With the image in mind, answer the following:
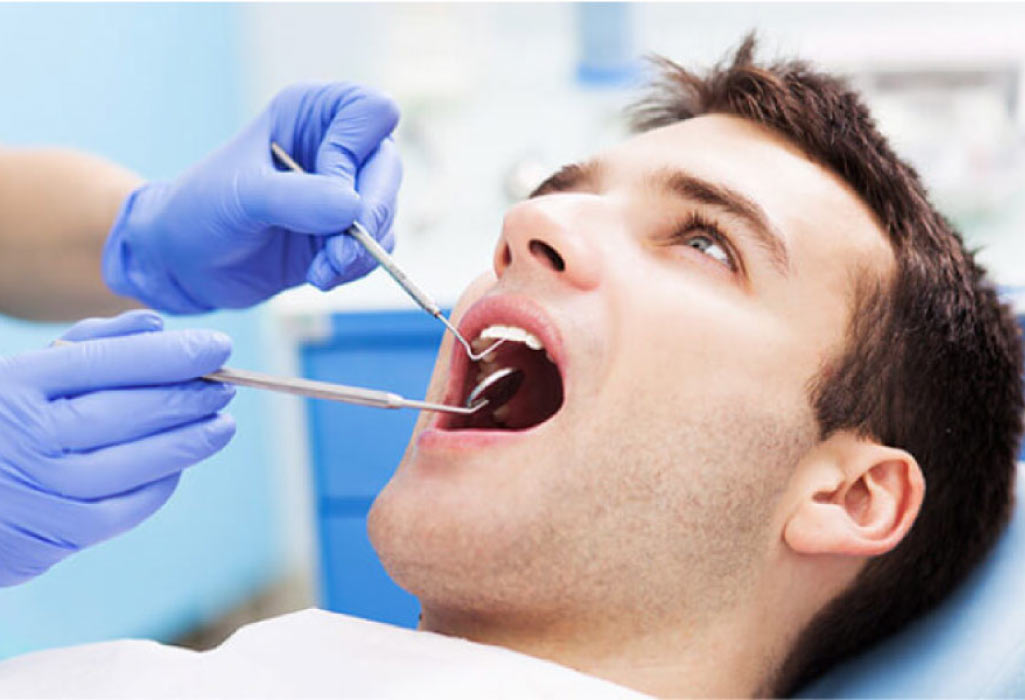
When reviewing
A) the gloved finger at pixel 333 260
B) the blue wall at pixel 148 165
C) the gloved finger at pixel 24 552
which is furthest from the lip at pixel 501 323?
the blue wall at pixel 148 165

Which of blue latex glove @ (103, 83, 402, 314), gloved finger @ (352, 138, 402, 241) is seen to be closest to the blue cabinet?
blue latex glove @ (103, 83, 402, 314)

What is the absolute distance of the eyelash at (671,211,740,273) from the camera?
1.02m

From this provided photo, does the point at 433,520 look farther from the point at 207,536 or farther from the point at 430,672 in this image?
the point at 207,536

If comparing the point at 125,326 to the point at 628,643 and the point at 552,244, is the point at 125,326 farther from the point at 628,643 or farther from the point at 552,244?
the point at 628,643

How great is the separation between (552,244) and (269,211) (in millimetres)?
350

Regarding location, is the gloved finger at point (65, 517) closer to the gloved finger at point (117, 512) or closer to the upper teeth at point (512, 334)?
the gloved finger at point (117, 512)

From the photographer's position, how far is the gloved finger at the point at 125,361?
3.04 feet

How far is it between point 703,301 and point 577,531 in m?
0.26

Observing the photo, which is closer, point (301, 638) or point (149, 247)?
point (301, 638)

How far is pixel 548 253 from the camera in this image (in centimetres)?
101

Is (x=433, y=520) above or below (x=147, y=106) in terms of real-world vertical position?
below

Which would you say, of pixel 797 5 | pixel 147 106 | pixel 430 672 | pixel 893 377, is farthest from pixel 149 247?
pixel 797 5

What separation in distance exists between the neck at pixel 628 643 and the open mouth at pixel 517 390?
215mm

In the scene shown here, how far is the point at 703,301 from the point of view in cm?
99
